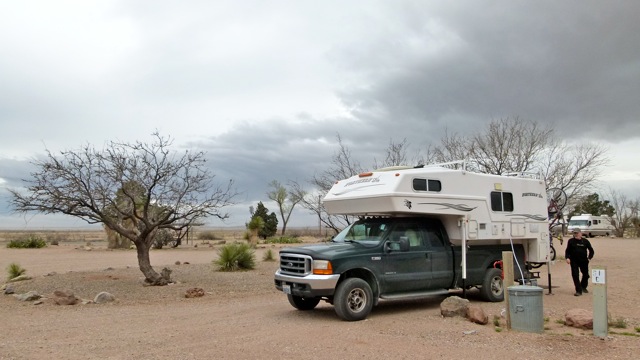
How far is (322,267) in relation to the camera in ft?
32.5

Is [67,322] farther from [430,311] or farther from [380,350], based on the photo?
[430,311]

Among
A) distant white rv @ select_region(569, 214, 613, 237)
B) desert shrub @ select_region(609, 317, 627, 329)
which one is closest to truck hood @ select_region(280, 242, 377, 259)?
desert shrub @ select_region(609, 317, 627, 329)

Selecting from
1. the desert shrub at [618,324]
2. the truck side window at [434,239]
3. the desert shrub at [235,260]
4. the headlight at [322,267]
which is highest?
the truck side window at [434,239]

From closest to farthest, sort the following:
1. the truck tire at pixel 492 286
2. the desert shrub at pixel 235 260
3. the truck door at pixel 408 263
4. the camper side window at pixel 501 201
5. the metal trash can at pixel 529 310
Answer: the metal trash can at pixel 529 310, the truck door at pixel 408 263, the truck tire at pixel 492 286, the camper side window at pixel 501 201, the desert shrub at pixel 235 260

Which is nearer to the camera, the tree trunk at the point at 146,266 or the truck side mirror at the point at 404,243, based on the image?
the truck side mirror at the point at 404,243

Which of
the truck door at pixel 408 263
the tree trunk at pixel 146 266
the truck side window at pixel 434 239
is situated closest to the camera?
the truck door at pixel 408 263

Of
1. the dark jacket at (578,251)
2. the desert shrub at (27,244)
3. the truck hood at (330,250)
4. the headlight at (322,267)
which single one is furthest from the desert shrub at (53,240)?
the dark jacket at (578,251)

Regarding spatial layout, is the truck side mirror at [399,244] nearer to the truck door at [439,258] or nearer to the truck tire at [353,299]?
the truck door at [439,258]

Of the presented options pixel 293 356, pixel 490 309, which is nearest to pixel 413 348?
pixel 293 356

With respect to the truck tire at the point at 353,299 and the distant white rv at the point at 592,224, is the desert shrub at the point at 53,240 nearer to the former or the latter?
the truck tire at the point at 353,299

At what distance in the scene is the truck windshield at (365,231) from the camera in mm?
11023

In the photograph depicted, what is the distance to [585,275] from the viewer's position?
13867 millimetres

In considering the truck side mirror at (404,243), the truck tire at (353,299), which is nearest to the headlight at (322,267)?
the truck tire at (353,299)

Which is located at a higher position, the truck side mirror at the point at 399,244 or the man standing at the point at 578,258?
the truck side mirror at the point at 399,244
